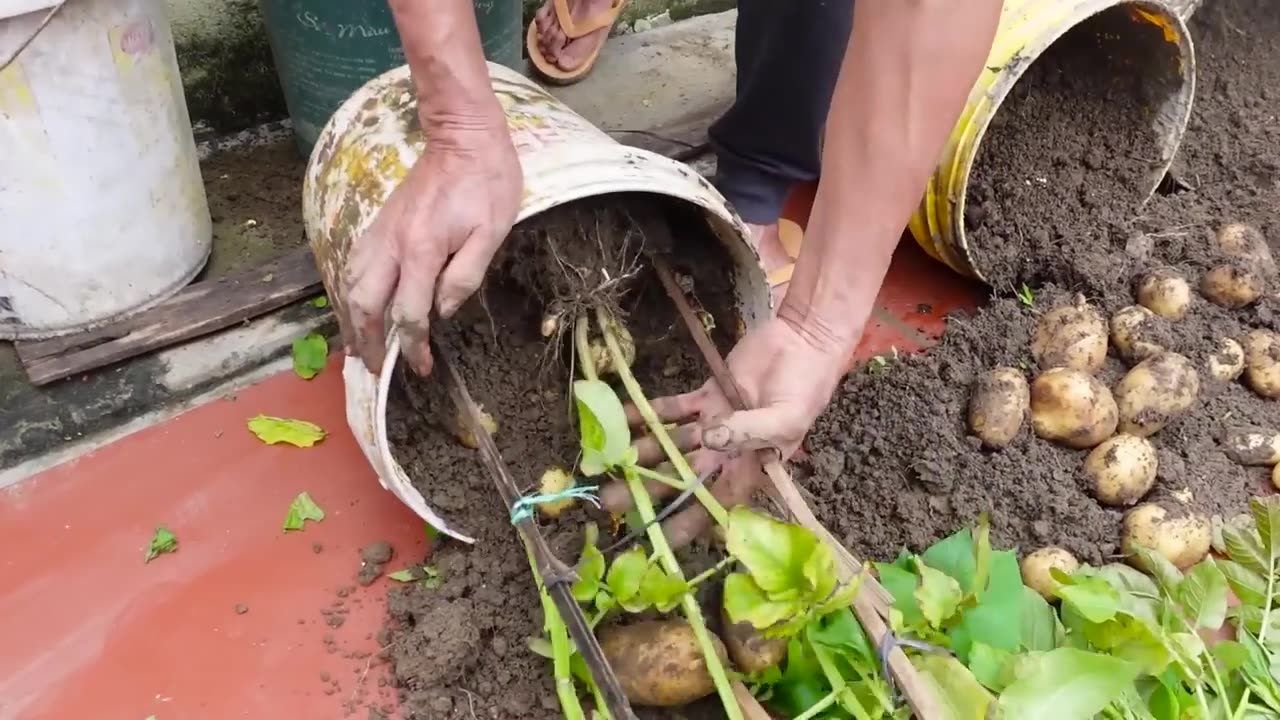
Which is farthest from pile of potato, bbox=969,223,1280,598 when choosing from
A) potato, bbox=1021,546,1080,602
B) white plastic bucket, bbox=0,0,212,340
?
white plastic bucket, bbox=0,0,212,340

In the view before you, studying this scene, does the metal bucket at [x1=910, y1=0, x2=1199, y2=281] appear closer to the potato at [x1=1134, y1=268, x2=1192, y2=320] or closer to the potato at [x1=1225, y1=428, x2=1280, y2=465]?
the potato at [x1=1134, y1=268, x2=1192, y2=320]

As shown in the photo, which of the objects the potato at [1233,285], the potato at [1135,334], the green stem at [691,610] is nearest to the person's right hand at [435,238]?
the green stem at [691,610]

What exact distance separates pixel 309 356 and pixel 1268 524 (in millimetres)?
1329

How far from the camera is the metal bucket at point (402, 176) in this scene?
1104 millimetres

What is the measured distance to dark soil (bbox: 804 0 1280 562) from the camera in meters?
1.33

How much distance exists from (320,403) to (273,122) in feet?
2.67

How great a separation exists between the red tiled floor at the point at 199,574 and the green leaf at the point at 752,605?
1.70 ft

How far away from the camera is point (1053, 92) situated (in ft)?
5.94

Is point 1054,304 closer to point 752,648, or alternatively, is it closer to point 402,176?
point 752,648

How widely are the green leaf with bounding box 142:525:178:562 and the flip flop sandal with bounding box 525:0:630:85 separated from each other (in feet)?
4.05

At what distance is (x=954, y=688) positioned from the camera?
863 millimetres

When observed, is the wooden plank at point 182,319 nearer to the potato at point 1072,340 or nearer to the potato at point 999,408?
the potato at point 999,408

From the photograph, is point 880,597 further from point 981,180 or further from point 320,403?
point 981,180

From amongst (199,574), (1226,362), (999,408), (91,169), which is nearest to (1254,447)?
(1226,362)
